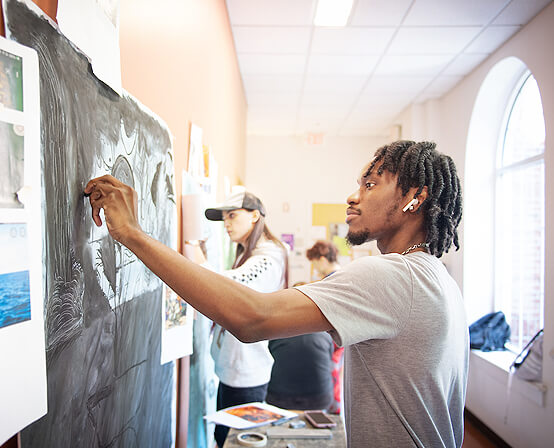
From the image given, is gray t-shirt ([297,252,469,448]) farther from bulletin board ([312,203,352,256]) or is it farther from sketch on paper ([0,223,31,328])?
bulletin board ([312,203,352,256])

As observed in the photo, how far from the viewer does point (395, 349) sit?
39.6 inches

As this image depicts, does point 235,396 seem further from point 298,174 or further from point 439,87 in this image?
point 298,174

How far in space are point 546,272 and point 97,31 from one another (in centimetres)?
318

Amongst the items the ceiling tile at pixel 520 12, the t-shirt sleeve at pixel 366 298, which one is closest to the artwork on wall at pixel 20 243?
the t-shirt sleeve at pixel 366 298

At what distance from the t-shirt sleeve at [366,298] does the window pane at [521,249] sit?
10.9 feet

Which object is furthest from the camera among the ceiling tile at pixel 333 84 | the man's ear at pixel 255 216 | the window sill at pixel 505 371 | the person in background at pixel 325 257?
the ceiling tile at pixel 333 84

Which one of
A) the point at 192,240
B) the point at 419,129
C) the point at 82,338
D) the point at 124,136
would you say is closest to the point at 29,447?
the point at 82,338

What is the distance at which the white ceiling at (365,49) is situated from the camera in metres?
3.20

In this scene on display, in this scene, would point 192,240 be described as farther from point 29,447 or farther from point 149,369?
point 29,447

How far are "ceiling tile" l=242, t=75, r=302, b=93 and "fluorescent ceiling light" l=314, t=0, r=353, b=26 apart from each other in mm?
1255

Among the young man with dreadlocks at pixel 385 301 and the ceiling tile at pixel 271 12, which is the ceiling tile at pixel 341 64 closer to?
the ceiling tile at pixel 271 12

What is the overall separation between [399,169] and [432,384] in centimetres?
51

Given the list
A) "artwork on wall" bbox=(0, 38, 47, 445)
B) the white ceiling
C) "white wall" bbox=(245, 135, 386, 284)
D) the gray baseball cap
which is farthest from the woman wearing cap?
"white wall" bbox=(245, 135, 386, 284)

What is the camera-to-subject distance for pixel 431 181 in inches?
45.2
